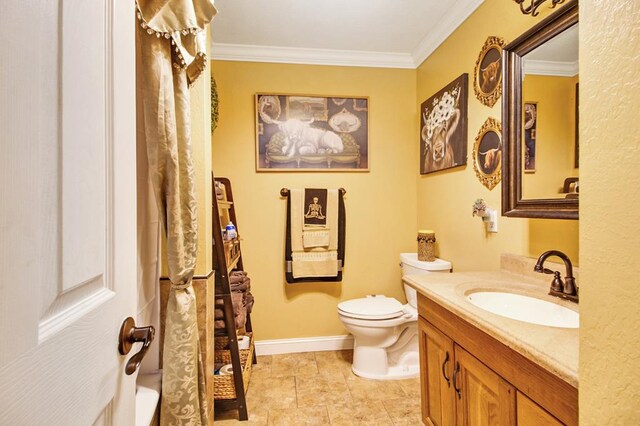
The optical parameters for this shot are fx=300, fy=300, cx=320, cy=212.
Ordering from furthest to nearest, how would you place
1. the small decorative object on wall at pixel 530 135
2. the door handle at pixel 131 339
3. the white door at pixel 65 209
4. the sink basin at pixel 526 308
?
the small decorative object on wall at pixel 530 135, the sink basin at pixel 526 308, the door handle at pixel 131 339, the white door at pixel 65 209

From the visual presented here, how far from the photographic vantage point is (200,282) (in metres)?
1.29

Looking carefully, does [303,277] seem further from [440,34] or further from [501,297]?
[440,34]

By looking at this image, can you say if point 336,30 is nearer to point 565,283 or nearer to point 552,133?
point 552,133

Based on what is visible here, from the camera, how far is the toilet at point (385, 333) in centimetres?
199

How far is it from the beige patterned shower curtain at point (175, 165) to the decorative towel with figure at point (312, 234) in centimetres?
137

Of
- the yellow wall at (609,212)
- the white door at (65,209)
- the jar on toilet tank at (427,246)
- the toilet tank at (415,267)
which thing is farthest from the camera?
the jar on toilet tank at (427,246)

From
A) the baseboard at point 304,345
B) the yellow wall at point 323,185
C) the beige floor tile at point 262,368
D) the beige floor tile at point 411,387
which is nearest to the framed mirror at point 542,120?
the yellow wall at point 323,185

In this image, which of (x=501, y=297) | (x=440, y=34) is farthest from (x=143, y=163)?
(x=440, y=34)

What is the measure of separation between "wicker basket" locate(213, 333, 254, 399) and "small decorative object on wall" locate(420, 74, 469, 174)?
1.85m

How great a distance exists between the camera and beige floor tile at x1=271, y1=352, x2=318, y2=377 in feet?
7.09

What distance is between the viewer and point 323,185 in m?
2.50

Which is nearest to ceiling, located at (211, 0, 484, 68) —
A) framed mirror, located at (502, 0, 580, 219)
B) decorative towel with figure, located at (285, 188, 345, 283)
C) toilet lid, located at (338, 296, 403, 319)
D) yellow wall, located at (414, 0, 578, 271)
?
yellow wall, located at (414, 0, 578, 271)

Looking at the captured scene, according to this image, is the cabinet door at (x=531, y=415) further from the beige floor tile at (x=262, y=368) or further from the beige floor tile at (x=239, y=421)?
the beige floor tile at (x=262, y=368)

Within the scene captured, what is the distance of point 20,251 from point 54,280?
8cm
